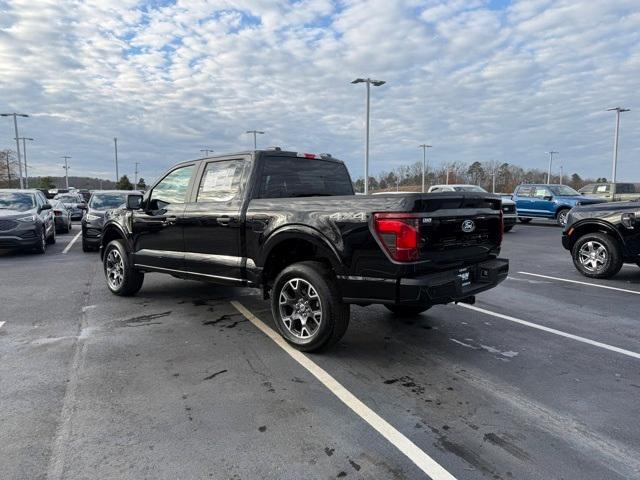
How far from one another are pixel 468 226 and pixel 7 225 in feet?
37.1

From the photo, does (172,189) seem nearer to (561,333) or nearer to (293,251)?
(293,251)

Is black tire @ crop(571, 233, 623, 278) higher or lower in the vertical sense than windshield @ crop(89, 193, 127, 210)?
lower

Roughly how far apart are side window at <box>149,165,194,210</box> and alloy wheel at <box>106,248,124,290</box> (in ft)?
3.80

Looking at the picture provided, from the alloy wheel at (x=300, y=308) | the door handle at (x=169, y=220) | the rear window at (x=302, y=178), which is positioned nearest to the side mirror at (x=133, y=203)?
the door handle at (x=169, y=220)

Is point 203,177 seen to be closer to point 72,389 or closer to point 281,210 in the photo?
point 281,210

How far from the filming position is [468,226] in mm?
4434

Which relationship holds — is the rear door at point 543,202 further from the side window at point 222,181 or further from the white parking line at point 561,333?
the side window at point 222,181

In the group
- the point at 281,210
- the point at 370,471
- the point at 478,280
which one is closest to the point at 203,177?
the point at 281,210

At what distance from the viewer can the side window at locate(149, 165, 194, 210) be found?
5.97 m

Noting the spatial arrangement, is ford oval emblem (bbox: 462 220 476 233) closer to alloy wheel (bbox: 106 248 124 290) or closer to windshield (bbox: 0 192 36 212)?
alloy wheel (bbox: 106 248 124 290)

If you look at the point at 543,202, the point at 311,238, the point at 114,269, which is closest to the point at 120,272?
the point at 114,269

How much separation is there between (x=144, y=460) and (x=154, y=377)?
4.15 ft

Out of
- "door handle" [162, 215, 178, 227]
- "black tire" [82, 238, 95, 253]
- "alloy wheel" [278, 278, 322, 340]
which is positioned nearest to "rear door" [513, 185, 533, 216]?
"black tire" [82, 238, 95, 253]

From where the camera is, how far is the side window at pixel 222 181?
5234 mm
